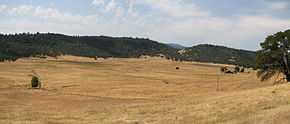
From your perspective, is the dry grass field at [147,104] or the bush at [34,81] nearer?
the dry grass field at [147,104]

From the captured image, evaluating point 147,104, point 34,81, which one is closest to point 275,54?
point 147,104

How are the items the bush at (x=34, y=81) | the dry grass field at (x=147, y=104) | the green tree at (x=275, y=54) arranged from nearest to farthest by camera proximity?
the dry grass field at (x=147, y=104), the green tree at (x=275, y=54), the bush at (x=34, y=81)

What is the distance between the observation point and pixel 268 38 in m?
46.1

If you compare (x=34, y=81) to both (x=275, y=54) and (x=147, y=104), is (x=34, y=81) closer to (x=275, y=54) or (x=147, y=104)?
(x=147, y=104)

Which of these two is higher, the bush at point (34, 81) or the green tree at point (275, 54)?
the green tree at point (275, 54)

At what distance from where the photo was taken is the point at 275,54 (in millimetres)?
43594

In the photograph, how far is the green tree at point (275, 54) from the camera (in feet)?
143

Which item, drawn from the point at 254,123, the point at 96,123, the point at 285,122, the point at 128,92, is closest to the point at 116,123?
the point at 96,123

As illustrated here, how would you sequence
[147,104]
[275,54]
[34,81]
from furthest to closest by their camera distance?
[34,81] < [275,54] < [147,104]

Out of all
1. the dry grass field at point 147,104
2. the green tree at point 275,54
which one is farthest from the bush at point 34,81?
the green tree at point 275,54

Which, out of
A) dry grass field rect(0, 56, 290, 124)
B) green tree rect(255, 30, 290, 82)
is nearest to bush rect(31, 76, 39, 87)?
dry grass field rect(0, 56, 290, 124)

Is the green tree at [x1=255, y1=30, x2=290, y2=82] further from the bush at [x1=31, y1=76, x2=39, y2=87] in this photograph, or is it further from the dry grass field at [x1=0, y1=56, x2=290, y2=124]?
the bush at [x1=31, y1=76, x2=39, y2=87]

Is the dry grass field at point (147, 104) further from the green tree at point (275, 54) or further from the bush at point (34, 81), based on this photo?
the green tree at point (275, 54)

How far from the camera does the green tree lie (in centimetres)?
4344
